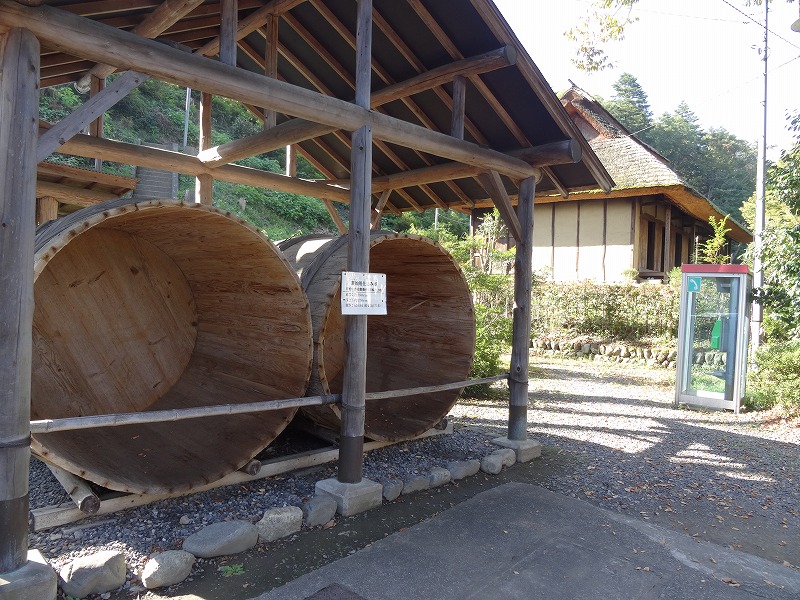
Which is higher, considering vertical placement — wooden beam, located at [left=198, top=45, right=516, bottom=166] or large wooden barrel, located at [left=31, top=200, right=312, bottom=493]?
wooden beam, located at [left=198, top=45, right=516, bottom=166]

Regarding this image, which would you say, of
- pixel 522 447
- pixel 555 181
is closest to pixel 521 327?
pixel 522 447

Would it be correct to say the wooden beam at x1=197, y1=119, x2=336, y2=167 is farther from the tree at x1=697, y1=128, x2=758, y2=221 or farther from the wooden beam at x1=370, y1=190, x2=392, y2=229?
the tree at x1=697, y1=128, x2=758, y2=221

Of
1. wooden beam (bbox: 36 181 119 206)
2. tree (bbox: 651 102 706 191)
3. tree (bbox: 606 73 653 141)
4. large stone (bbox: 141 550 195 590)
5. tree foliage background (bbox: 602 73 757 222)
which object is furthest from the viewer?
tree (bbox: 606 73 653 141)

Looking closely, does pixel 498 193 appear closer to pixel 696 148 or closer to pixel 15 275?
pixel 15 275

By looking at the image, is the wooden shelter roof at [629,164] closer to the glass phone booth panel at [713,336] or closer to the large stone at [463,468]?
the glass phone booth panel at [713,336]

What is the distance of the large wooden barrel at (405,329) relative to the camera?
17.5 feet

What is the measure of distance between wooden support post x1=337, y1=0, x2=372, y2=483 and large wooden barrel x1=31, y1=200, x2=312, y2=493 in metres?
0.41

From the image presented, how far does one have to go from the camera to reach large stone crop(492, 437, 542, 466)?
19.2ft

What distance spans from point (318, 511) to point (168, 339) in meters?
2.65

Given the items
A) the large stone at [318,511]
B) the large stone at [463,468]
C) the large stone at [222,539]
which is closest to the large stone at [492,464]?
the large stone at [463,468]

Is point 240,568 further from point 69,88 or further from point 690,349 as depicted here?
point 69,88

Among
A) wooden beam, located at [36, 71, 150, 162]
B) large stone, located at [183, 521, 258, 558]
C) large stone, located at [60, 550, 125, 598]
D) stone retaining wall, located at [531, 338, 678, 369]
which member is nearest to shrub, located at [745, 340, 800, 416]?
stone retaining wall, located at [531, 338, 678, 369]

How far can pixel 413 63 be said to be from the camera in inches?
212

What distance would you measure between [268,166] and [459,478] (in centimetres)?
2390
